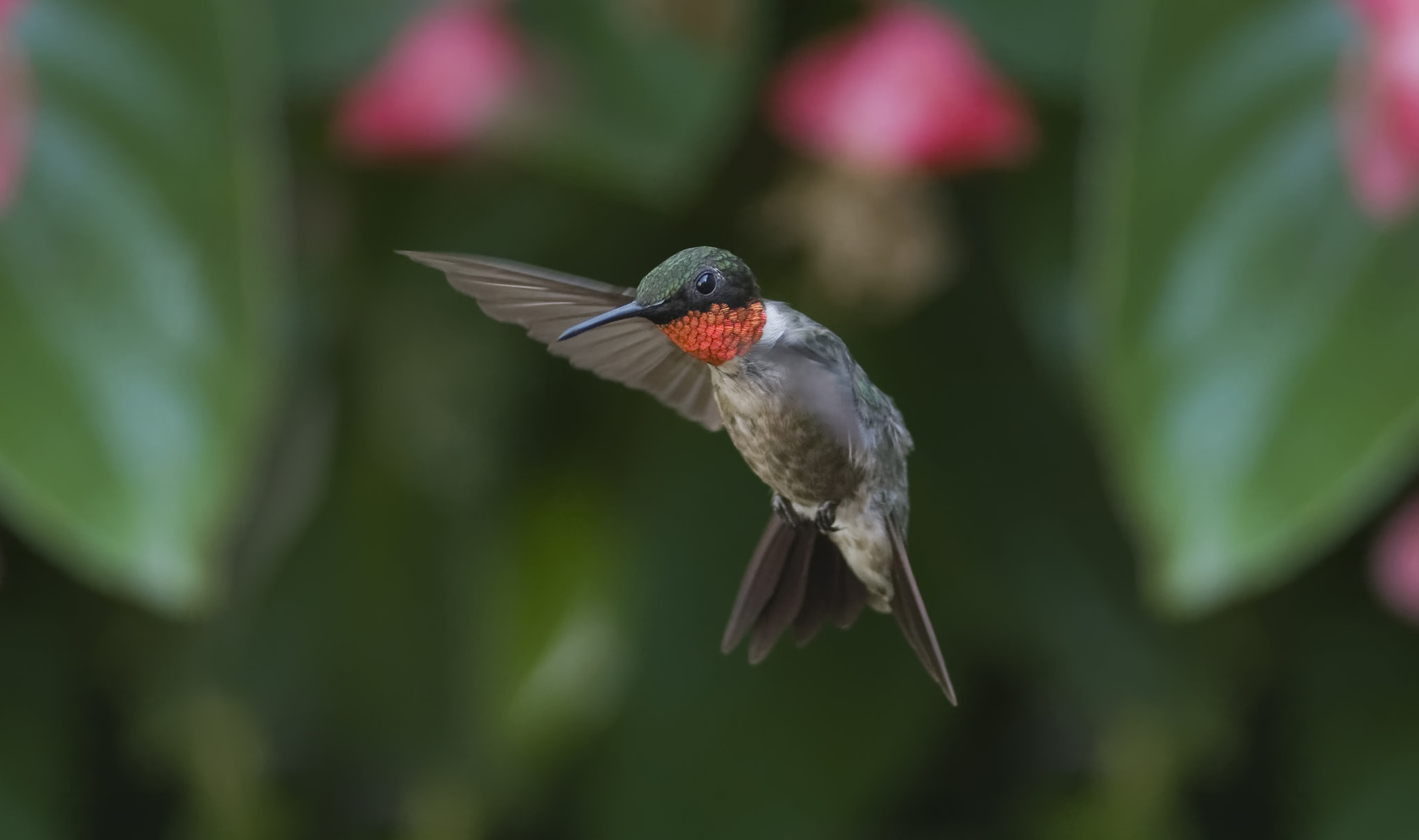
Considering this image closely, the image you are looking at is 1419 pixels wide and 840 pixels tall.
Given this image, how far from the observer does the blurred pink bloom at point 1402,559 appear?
459mm

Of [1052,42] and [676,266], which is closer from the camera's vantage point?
[676,266]

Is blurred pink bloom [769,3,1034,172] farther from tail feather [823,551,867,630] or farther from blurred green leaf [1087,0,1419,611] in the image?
tail feather [823,551,867,630]

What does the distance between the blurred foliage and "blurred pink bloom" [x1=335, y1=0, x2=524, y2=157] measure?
0.02 metres

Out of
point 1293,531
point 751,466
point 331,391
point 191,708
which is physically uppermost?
point 751,466

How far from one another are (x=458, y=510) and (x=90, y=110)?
0.23 metres

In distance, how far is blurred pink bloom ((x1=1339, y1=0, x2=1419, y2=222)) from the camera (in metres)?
0.34

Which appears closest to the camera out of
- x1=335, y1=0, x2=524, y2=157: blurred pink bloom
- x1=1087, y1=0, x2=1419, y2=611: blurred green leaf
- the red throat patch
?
the red throat patch

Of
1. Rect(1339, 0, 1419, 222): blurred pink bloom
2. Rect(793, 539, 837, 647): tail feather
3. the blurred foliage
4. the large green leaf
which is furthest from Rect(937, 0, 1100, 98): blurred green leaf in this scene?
Rect(793, 539, 837, 647): tail feather

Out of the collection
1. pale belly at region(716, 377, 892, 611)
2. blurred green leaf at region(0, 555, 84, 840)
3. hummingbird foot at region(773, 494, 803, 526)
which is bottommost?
blurred green leaf at region(0, 555, 84, 840)

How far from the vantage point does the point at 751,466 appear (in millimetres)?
99

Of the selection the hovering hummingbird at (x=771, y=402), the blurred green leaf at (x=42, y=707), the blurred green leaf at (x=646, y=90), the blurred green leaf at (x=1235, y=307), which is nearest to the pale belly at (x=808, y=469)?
the hovering hummingbird at (x=771, y=402)

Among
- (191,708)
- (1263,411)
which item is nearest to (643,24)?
(1263,411)

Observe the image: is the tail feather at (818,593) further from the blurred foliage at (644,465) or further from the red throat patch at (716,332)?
the blurred foliage at (644,465)

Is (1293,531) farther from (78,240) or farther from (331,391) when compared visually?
(331,391)
